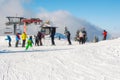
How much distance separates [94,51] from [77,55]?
1.89 metres

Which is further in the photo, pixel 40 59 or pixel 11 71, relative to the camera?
pixel 40 59

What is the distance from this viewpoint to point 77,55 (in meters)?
18.7

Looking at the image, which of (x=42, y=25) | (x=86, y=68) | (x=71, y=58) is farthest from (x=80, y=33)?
(x=42, y=25)

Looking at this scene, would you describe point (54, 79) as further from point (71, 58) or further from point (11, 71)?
point (71, 58)

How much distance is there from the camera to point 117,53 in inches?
752

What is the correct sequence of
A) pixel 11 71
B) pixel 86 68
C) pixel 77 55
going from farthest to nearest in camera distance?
pixel 77 55, pixel 86 68, pixel 11 71

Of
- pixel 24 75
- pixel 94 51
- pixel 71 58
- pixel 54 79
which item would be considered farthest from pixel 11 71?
pixel 94 51

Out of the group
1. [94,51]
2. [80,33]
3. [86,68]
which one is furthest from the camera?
[80,33]

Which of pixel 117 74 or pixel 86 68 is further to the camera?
pixel 86 68

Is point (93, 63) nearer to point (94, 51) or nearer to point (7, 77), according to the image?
point (94, 51)

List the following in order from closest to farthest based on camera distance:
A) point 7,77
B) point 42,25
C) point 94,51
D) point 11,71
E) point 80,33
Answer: point 7,77 < point 11,71 < point 94,51 < point 80,33 < point 42,25

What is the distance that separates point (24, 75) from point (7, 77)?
0.87 meters

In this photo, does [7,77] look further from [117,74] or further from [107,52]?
[107,52]

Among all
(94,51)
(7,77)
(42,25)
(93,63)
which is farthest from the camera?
(42,25)
